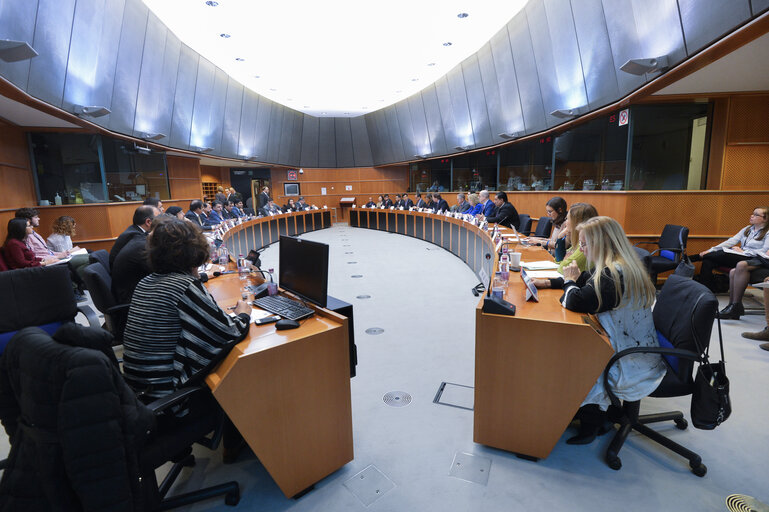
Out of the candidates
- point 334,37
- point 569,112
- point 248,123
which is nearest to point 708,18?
point 569,112

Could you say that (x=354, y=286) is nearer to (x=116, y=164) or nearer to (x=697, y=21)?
(x=697, y=21)

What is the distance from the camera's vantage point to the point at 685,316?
1815mm

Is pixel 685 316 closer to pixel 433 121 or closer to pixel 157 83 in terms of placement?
pixel 157 83

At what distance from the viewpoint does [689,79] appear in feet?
12.8

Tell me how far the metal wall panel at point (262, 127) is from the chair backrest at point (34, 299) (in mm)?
10290

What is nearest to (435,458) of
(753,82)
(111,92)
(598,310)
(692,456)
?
(598,310)

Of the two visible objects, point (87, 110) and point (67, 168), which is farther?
point (67, 168)

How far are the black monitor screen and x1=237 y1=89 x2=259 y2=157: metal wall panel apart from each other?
9.77 meters

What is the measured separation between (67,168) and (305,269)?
676cm

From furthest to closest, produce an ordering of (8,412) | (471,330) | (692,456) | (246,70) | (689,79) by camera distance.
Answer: (246,70) < (689,79) < (471,330) < (692,456) < (8,412)

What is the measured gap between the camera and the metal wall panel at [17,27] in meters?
3.59

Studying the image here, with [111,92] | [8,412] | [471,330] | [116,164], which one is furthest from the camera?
[116,164]

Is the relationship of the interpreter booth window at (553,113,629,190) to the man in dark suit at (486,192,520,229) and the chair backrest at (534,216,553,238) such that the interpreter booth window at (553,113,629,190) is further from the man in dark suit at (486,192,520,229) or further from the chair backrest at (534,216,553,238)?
the man in dark suit at (486,192,520,229)

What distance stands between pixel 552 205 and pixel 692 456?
Result: 2.79m
